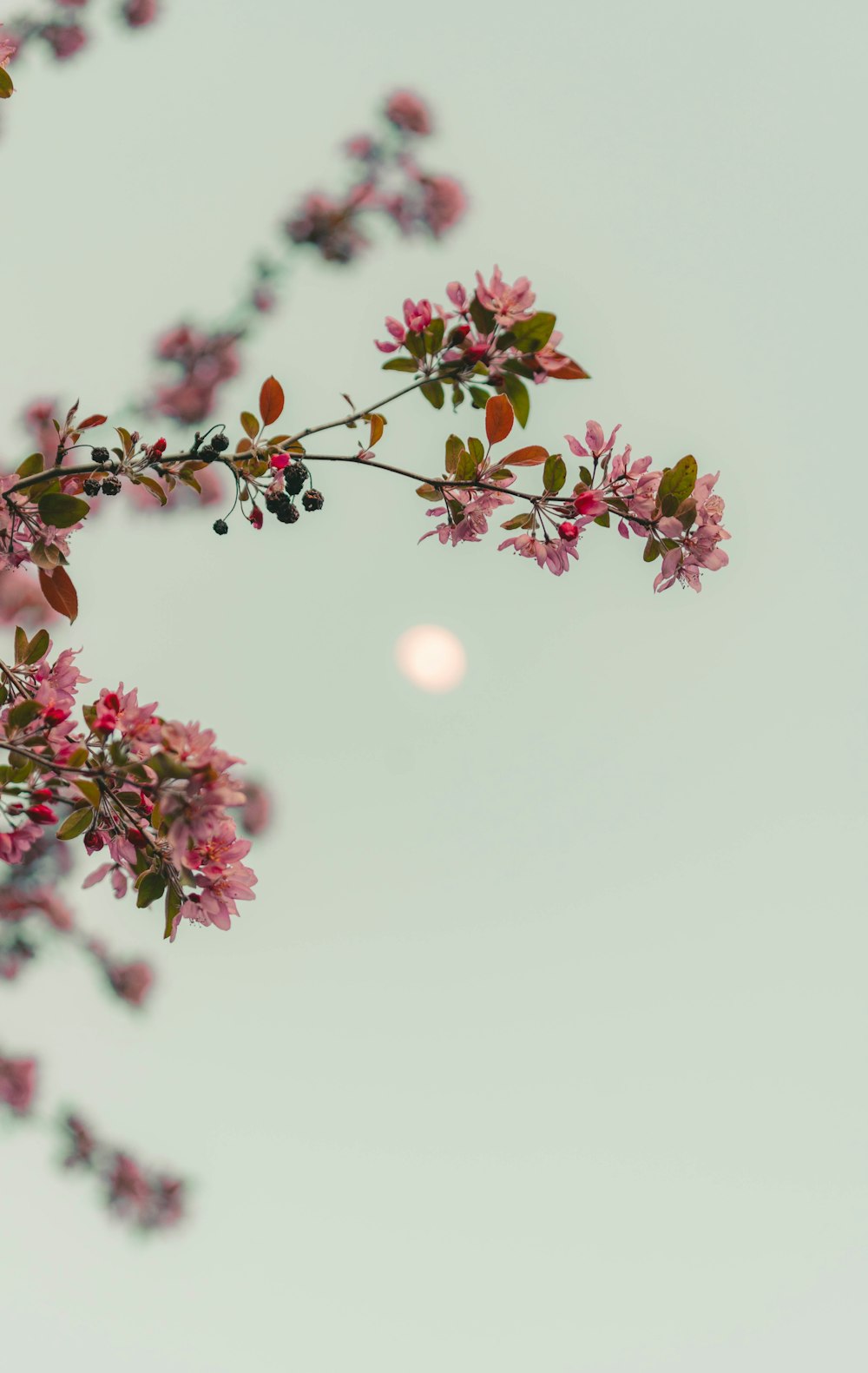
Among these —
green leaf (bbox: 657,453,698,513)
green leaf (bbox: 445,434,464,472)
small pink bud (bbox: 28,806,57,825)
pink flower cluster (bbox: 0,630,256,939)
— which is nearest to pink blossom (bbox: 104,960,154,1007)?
pink flower cluster (bbox: 0,630,256,939)

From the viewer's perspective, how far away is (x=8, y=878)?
7168 millimetres

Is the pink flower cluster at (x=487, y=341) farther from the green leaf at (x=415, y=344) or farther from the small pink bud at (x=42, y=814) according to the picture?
the small pink bud at (x=42, y=814)

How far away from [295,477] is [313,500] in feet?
0.34

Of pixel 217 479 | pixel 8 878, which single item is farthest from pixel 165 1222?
pixel 217 479

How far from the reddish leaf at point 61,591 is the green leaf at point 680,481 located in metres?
1.77

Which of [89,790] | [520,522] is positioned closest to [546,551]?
[520,522]

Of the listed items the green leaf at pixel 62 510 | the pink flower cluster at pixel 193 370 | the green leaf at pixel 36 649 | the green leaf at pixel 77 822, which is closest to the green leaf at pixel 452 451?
the green leaf at pixel 62 510

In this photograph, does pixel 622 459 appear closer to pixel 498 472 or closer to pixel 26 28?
pixel 498 472

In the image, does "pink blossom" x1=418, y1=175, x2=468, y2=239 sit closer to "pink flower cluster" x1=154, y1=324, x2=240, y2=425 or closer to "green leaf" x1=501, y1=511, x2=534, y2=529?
"pink flower cluster" x1=154, y1=324, x2=240, y2=425

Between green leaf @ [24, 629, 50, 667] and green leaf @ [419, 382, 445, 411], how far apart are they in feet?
4.28

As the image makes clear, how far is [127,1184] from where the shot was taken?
8.35 meters

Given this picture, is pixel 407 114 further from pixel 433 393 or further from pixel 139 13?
pixel 433 393

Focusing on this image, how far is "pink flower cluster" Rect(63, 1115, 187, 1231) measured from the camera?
774 cm

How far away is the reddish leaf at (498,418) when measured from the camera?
2540mm
